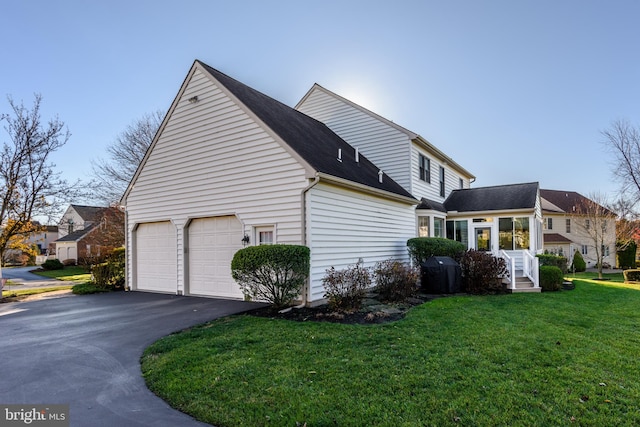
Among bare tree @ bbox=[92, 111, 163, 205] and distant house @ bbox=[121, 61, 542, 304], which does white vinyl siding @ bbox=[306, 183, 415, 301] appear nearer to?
distant house @ bbox=[121, 61, 542, 304]

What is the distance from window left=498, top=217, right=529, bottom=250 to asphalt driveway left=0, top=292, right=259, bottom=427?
45.5 feet

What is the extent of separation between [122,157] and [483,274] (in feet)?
84.2

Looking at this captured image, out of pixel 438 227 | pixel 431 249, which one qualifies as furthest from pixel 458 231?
pixel 431 249

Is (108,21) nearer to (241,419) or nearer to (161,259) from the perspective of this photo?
(161,259)

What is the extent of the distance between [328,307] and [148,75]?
1232cm

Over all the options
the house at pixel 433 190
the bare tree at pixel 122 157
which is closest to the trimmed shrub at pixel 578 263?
the house at pixel 433 190

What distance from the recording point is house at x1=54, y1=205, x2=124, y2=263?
2411 cm

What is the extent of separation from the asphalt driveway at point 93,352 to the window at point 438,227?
35.7 feet

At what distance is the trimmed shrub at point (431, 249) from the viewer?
1308cm

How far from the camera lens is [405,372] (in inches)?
170

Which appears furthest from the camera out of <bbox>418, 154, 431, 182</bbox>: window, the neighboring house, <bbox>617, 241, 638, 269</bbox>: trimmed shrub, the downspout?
the neighboring house

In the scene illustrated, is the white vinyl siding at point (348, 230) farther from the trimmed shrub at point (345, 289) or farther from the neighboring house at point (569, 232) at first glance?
the neighboring house at point (569, 232)

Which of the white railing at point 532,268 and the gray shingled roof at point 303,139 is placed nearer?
the gray shingled roof at point 303,139

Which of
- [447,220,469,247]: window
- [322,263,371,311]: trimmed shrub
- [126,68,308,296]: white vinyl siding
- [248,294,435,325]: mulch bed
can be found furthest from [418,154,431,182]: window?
[322,263,371,311]: trimmed shrub
